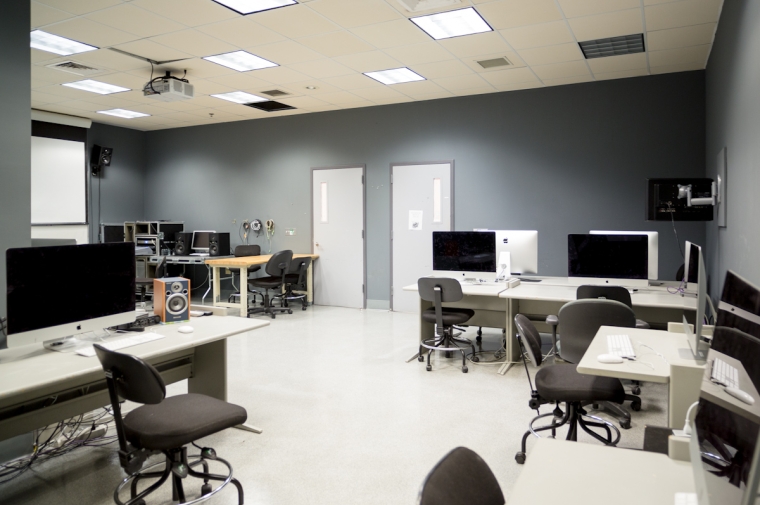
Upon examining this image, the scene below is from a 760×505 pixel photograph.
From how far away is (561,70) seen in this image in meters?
6.05

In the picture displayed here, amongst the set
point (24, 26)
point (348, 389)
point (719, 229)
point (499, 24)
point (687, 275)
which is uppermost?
point (499, 24)

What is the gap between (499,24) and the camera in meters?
4.66

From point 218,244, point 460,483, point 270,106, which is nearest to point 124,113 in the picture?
point 270,106

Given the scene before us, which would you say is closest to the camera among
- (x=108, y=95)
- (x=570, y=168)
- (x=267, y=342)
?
(x=267, y=342)

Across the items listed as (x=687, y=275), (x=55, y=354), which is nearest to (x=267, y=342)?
(x=55, y=354)

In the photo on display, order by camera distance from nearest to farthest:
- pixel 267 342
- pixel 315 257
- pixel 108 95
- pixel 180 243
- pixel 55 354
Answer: pixel 55 354 → pixel 267 342 → pixel 108 95 → pixel 315 257 → pixel 180 243

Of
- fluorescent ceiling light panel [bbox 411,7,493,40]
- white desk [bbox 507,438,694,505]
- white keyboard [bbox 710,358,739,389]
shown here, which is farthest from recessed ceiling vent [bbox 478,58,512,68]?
white keyboard [bbox 710,358,739,389]

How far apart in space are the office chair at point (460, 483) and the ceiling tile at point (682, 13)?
4.44 metres

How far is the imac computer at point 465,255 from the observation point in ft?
17.2

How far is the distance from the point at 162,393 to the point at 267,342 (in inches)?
151

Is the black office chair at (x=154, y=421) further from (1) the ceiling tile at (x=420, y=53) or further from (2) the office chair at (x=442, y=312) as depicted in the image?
(1) the ceiling tile at (x=420, y=53)

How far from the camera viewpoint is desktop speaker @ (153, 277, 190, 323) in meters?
3.24

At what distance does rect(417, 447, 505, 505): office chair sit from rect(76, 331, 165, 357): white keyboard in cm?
Answer: 196

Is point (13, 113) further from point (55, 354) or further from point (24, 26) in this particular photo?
point (55, 354)
